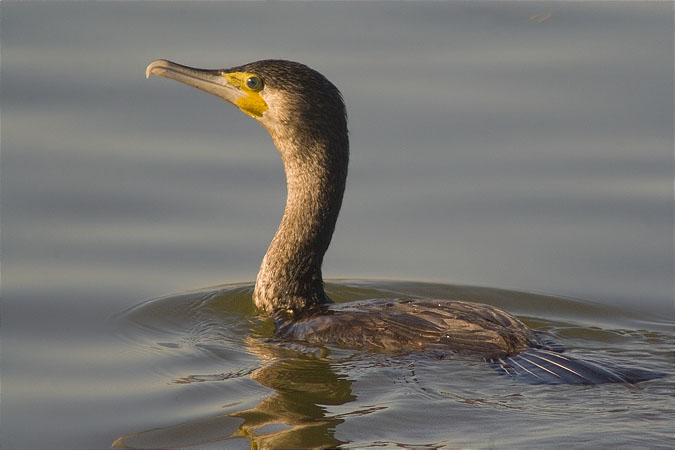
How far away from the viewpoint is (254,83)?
8211 mm

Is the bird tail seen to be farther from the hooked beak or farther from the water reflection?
the hooked beak

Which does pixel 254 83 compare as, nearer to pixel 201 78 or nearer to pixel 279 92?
pixel 279 92

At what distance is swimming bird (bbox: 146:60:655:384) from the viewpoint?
24.2 feet

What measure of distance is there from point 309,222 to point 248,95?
0.96 meters

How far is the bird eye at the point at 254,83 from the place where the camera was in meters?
8.20

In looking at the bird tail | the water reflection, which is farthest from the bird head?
the bird tail

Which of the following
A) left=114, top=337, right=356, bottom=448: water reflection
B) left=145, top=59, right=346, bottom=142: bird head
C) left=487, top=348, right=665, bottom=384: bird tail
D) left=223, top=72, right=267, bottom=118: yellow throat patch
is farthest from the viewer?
left=223, top=72, right=267, bottom=118: yellow throat patch

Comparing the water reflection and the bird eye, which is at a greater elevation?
the bird eye

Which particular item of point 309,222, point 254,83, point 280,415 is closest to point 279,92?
point 254,83

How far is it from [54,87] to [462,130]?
11.7 feet

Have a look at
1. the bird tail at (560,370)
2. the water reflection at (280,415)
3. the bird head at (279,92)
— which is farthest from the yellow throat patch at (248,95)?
the bird tail at (560,370)

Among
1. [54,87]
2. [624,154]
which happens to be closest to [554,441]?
[624,154]

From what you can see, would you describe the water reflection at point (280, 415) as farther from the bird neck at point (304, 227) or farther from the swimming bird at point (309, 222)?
the bird neck at point (304, 227)

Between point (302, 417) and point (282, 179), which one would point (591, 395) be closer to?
point (302, 417)
